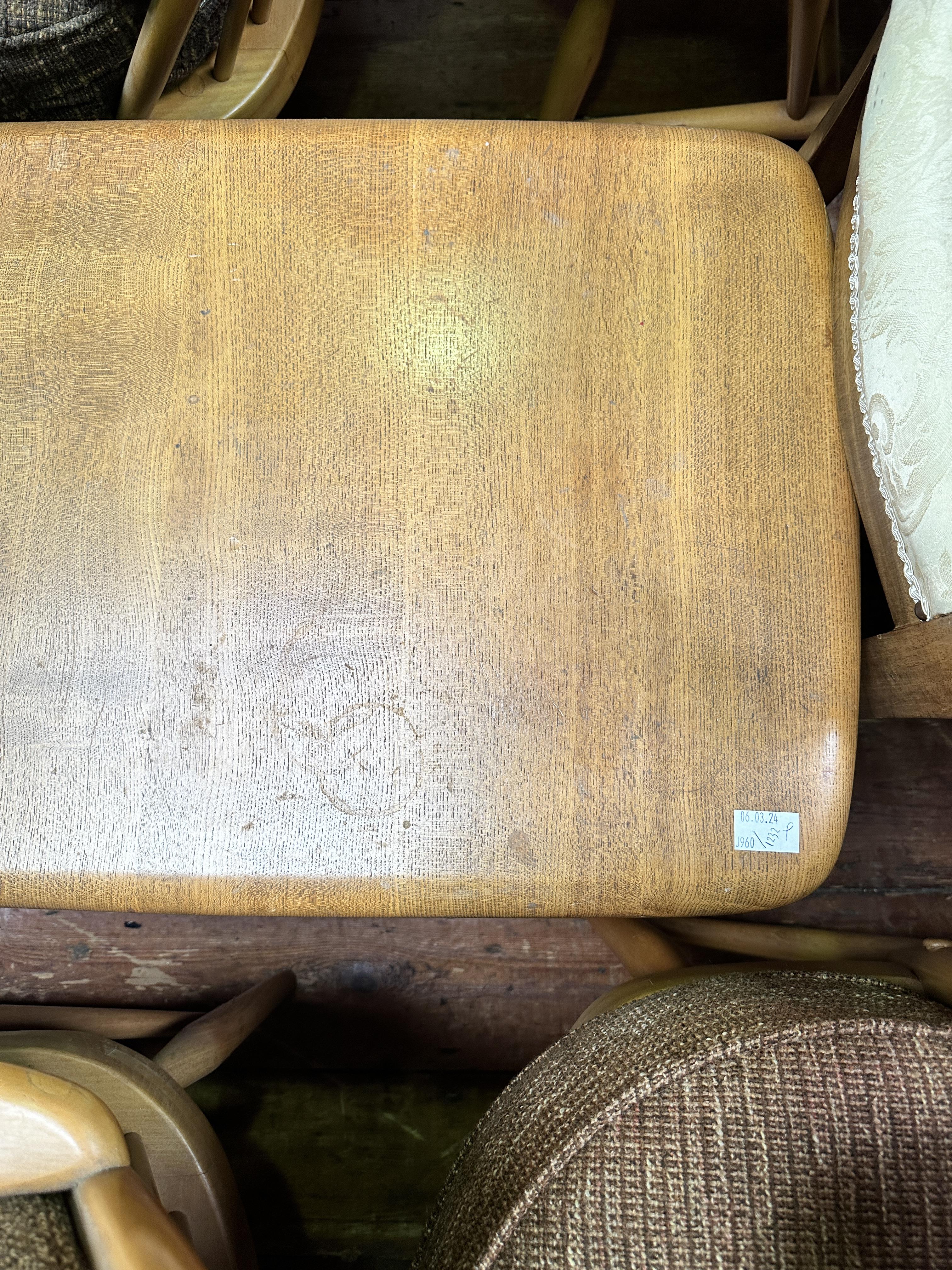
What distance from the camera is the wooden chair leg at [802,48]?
2.30ft

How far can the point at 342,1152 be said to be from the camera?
100 centimetres

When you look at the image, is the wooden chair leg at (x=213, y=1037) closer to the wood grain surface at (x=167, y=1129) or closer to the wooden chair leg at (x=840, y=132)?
the wood grain surface at (x=167, y=1129)

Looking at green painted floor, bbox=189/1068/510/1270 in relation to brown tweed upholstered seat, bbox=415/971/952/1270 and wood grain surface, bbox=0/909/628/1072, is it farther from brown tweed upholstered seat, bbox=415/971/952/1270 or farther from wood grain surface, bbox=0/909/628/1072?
brown tweed upholstered seat, bbox=415/971/952/1270

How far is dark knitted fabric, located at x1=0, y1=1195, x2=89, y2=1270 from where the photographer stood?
41 cm

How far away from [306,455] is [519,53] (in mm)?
1033

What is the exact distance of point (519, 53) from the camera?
1.29 meters

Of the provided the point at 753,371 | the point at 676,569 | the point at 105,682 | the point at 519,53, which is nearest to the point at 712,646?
the point at 676,569

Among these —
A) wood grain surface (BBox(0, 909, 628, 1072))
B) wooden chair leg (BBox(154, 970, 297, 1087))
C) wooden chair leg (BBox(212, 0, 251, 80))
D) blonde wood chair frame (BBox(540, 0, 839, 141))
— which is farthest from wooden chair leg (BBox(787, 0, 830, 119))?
wooden chair leg (BBox(154, 970, 297, 1087))

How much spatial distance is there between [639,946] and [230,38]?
3.10ft

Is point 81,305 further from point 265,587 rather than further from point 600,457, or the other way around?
point 600,457

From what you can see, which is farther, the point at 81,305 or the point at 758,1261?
the point at 81,305

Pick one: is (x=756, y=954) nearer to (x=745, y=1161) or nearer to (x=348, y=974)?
(x=745, y=1161)

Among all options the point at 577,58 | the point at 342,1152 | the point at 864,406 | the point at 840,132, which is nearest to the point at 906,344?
the point at 864,406

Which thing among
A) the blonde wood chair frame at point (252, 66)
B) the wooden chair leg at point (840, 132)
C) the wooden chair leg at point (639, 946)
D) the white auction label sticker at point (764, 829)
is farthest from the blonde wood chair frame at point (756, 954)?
the blonde wood chair frame at point (252, 66)
